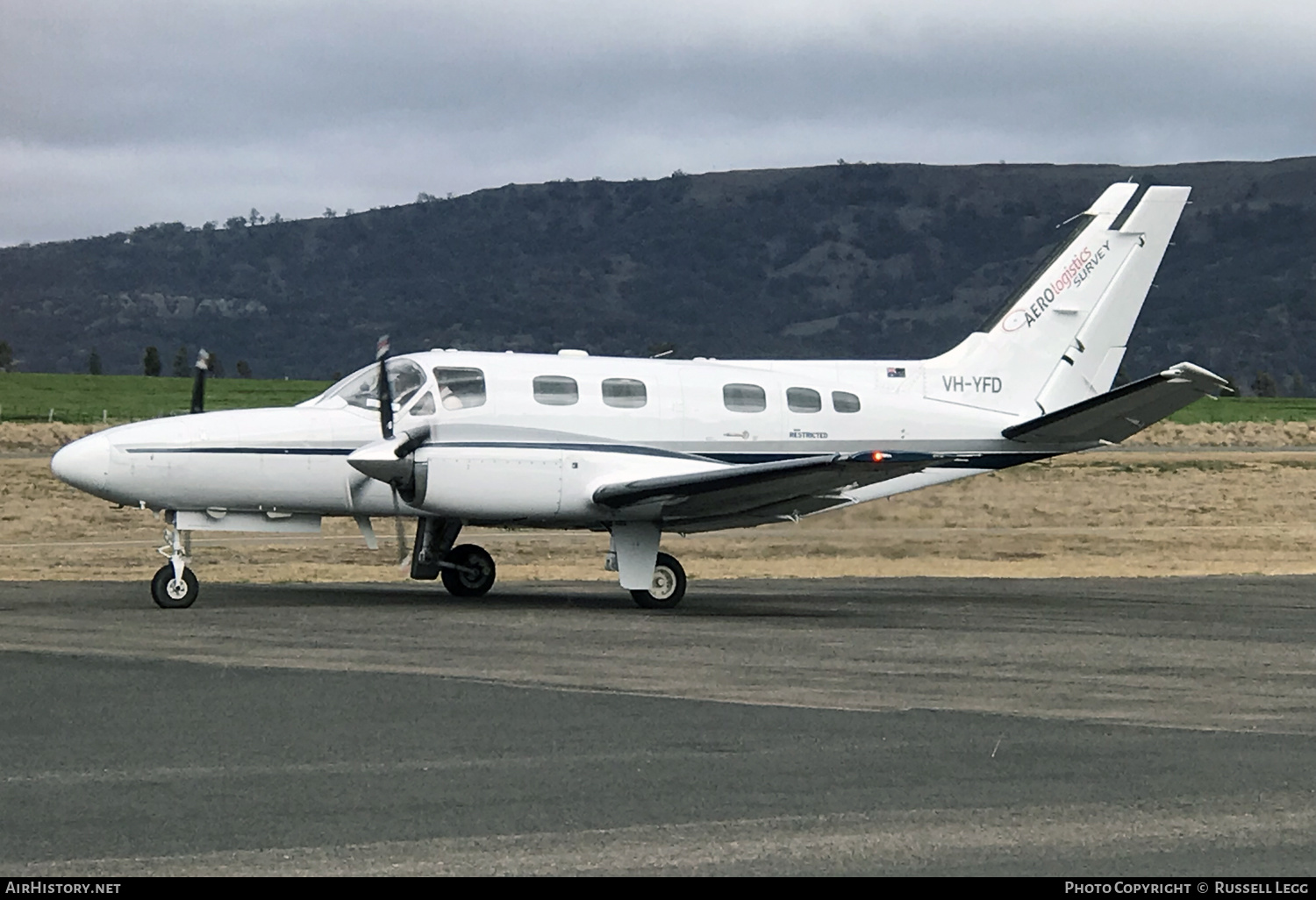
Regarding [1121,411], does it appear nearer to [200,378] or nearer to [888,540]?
[888,540]

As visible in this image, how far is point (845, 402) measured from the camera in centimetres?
2306

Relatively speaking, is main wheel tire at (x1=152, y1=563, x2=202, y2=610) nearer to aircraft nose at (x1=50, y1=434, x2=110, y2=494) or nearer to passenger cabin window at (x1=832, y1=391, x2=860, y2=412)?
aircraft nose at (x1=50, y1=434, x2=110, y2=494)

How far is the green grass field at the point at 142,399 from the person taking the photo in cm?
8381

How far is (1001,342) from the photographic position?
25125mm

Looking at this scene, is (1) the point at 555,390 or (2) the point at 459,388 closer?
(2) the point at 459,388

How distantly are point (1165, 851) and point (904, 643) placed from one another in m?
8.76

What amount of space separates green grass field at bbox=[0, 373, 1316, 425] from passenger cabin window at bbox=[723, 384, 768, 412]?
194ft

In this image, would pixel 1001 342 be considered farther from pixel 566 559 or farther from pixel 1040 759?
pixel 1040 759

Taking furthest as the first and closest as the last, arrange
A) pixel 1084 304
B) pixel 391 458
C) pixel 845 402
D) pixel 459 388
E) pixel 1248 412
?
pixel 1248 412 < pixel 1084 304 < pixel 845 402 < pixel 459 388 < pixel 391 458

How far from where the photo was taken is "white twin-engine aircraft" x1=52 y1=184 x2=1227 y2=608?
784 inches

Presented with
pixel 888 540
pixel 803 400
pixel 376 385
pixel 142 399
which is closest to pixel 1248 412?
pixel 142 399

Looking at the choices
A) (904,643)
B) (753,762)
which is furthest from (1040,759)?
(904,643)

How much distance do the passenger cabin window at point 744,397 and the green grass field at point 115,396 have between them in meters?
58.9

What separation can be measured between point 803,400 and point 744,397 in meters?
0.85
